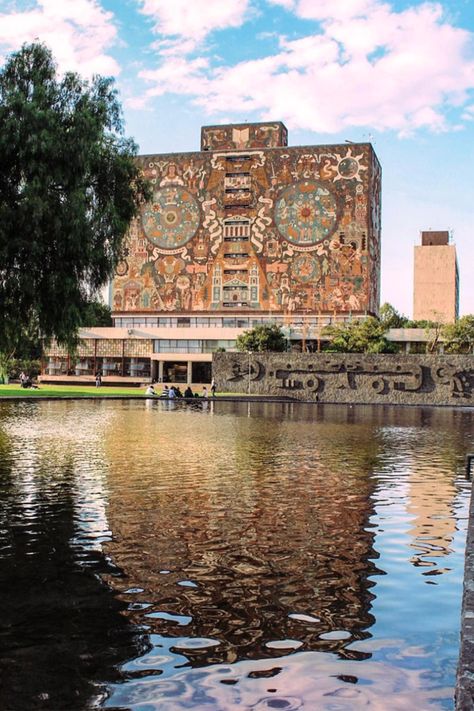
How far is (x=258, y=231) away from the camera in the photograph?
8900 centimetres

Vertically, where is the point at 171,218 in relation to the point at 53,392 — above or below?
above

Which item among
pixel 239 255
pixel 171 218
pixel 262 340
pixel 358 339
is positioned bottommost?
pixel 262 340

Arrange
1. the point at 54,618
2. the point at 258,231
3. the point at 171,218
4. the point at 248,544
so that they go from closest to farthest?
the point at 54,618 → the point at 248,544 → the point at 258,231 → the point at 171,218

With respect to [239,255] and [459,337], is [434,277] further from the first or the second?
[459,337]

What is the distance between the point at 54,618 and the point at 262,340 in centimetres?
6569

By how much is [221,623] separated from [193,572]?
151cm

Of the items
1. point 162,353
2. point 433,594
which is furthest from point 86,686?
point 162,353

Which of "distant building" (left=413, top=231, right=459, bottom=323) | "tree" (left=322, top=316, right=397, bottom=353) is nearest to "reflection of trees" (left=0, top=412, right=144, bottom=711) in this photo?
"tree" (left=322, top=316, right=397, bottom=353)

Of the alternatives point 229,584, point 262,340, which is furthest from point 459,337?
point 229,584

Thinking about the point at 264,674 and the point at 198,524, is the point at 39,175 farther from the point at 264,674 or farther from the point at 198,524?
the point at 264,674

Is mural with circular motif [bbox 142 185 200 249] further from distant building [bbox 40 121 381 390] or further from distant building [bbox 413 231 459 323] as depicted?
distant building [bbox 413 231 459 323]

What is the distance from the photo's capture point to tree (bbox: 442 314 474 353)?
244ft

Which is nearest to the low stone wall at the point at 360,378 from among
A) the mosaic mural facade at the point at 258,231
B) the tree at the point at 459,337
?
the tree at the point at 459,337

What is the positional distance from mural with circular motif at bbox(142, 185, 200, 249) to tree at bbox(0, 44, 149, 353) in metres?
69.9
